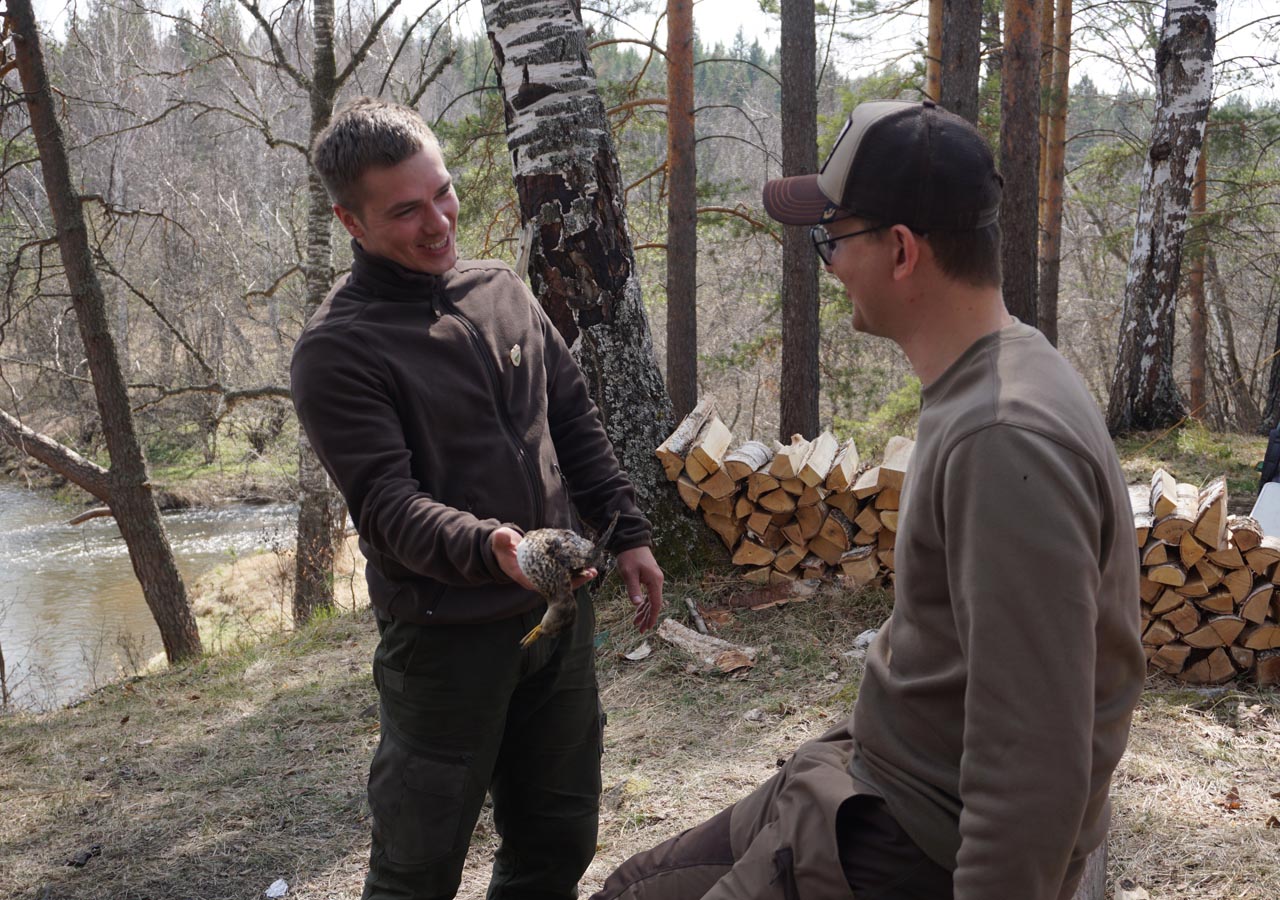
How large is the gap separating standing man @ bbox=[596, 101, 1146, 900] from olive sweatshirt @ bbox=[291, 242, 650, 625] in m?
0.75

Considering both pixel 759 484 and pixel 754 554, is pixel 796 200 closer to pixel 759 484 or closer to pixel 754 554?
pixel 759 484

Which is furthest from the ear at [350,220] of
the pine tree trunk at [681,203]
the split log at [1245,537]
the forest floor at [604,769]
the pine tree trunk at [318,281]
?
the pine tree trunk at [681,203]

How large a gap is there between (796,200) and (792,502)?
3199 millimetres

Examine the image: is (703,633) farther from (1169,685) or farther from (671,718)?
(1169,685)

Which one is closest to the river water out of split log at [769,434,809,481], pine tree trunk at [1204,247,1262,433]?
split log at [769,434,809,481]

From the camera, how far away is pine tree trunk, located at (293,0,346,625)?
9.29 meters

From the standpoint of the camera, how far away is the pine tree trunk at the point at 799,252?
9.43m

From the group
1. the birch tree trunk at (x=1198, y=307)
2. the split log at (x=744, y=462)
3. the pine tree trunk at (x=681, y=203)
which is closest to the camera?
the split log at (x=744, y=462)

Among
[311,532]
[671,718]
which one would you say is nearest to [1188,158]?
[671,718]

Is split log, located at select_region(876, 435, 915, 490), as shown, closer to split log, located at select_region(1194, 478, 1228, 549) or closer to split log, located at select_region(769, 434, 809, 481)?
split log, located at select_region(769, 434, 809, 481)

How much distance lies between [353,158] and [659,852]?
1553 millimetres

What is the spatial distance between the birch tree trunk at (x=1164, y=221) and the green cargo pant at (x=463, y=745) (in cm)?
957

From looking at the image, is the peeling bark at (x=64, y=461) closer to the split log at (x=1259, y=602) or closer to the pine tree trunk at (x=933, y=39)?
the split log at (x=1259, y=602)

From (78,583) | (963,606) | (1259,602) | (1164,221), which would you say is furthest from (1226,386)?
(78,583)
